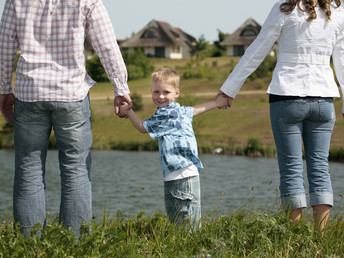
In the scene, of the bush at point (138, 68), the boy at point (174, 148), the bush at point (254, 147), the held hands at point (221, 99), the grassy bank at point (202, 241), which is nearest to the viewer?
the grassy bank at point (202, 241)

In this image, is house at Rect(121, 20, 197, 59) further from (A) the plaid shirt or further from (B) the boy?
(A) the plaid shirt

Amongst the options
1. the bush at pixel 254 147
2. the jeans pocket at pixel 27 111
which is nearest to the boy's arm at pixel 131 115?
the jeans pocket at pixel 27 111

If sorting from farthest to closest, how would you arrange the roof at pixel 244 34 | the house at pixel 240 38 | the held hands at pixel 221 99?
the house at pixel 240 38 → the roof at pixel 244 34 → the held hands at pixel 221 99

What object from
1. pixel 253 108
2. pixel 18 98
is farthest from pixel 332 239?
pixel 253 108

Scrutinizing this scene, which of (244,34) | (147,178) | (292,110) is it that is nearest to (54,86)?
(292,110)

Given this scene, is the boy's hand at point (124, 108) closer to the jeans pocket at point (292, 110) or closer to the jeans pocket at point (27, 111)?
the jeans pocket at point (27, 111)

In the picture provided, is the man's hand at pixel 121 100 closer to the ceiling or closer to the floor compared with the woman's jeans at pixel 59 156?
closer to the ceiling

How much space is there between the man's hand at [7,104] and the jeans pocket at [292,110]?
1723 mm

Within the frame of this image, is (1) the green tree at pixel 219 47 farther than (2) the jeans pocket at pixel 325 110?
Yes

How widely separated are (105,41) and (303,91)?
4.10 ft

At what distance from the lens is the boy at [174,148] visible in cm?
355

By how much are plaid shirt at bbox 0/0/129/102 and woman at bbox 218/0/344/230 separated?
1128 millimetres

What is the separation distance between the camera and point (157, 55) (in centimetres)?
7519

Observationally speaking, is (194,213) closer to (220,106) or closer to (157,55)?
(220,106)
